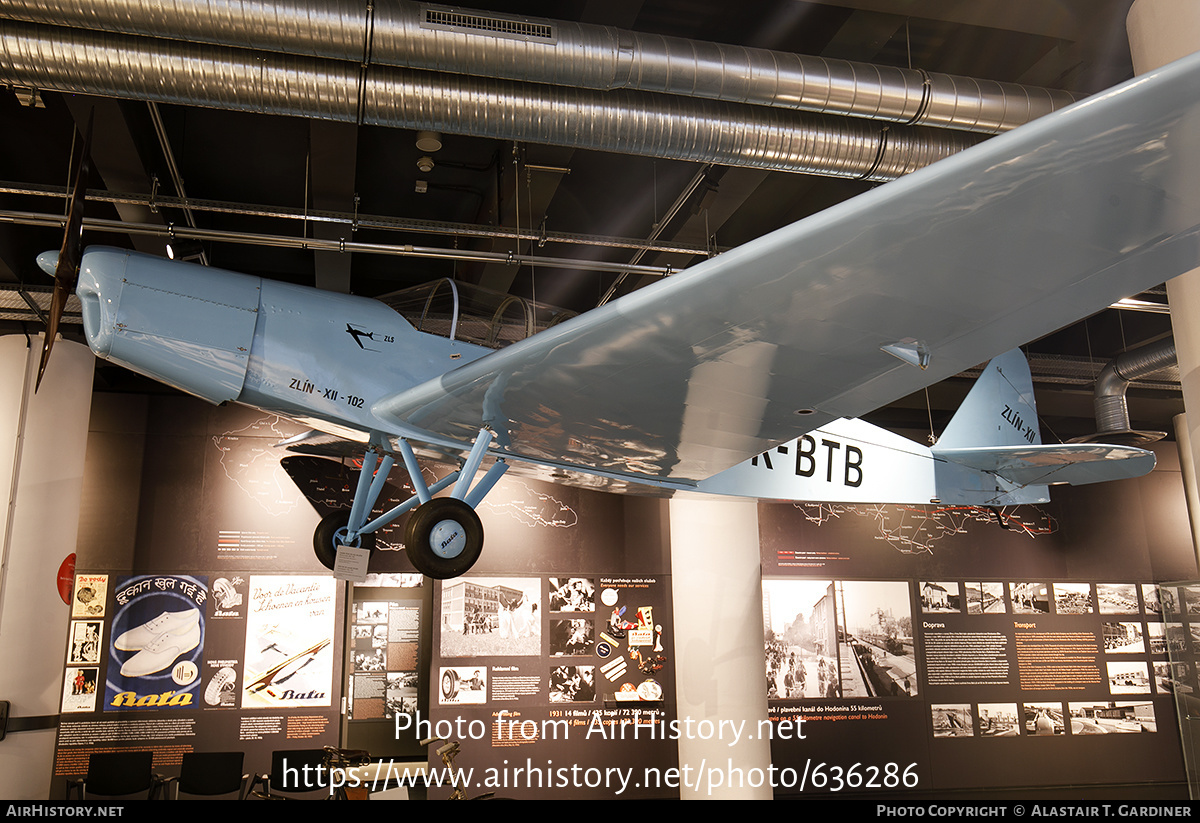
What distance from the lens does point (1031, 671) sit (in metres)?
9.51

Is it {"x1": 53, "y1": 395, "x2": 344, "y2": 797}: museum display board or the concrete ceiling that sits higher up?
the concrete ceiling

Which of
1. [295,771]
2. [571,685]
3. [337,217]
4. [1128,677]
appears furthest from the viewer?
[1128,677]

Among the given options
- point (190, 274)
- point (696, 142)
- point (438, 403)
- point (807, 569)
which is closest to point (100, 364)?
point (190, 274)

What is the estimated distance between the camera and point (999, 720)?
365 inches

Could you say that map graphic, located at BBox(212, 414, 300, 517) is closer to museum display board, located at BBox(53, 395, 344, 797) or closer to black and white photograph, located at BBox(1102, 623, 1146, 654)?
museum display board, located at BBox(53, 395, 344, 797)

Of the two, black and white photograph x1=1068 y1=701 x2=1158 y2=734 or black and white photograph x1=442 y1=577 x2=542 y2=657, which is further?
black and white photograph x1=1068 y1=701 x2=1158 y2=734

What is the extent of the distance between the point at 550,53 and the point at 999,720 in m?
9.26

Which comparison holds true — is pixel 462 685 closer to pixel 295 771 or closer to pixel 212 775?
pixel 295 771

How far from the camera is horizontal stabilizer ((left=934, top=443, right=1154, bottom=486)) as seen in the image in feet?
15.3

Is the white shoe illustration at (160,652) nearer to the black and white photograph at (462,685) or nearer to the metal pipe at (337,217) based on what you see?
the black and white photograph at (462,685)

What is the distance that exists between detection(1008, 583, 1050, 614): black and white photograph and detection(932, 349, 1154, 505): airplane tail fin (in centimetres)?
378

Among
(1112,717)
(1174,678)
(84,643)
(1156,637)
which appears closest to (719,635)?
(1174,678)

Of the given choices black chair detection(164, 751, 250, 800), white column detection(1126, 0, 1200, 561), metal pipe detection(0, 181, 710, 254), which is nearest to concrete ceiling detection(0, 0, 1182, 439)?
metal pipe detection(0, 181, 710, 254)
